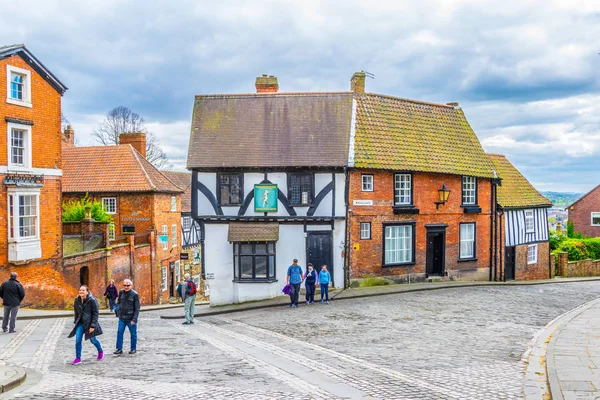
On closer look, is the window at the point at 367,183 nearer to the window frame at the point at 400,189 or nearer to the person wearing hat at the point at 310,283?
the window frame at the point at 400,189

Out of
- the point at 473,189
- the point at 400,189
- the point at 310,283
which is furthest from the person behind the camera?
the point at 473,189

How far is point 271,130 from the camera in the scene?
25.0 metres

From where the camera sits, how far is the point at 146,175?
37531 millimetres

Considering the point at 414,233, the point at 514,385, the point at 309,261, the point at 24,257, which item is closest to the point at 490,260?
the point at 414,233

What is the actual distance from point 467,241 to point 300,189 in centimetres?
918

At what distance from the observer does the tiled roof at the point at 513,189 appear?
30.6 m

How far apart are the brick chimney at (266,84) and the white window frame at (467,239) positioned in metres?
11.0

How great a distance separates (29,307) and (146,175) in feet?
51.0

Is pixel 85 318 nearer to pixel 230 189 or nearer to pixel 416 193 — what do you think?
pixel 230 189

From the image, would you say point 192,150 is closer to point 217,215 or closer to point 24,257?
point 217,215

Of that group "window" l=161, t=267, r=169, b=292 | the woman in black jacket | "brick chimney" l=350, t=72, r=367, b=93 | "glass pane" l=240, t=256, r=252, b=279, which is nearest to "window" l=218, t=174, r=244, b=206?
"glass pane" l=240, t=256, r=252, b=279

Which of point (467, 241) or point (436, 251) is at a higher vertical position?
point (467, 241)

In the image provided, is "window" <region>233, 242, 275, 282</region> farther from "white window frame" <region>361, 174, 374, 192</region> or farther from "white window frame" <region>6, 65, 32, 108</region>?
"white window frame" <region>6, 65, 32, 108</region>

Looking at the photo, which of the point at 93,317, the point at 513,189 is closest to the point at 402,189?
the point at 513,189
